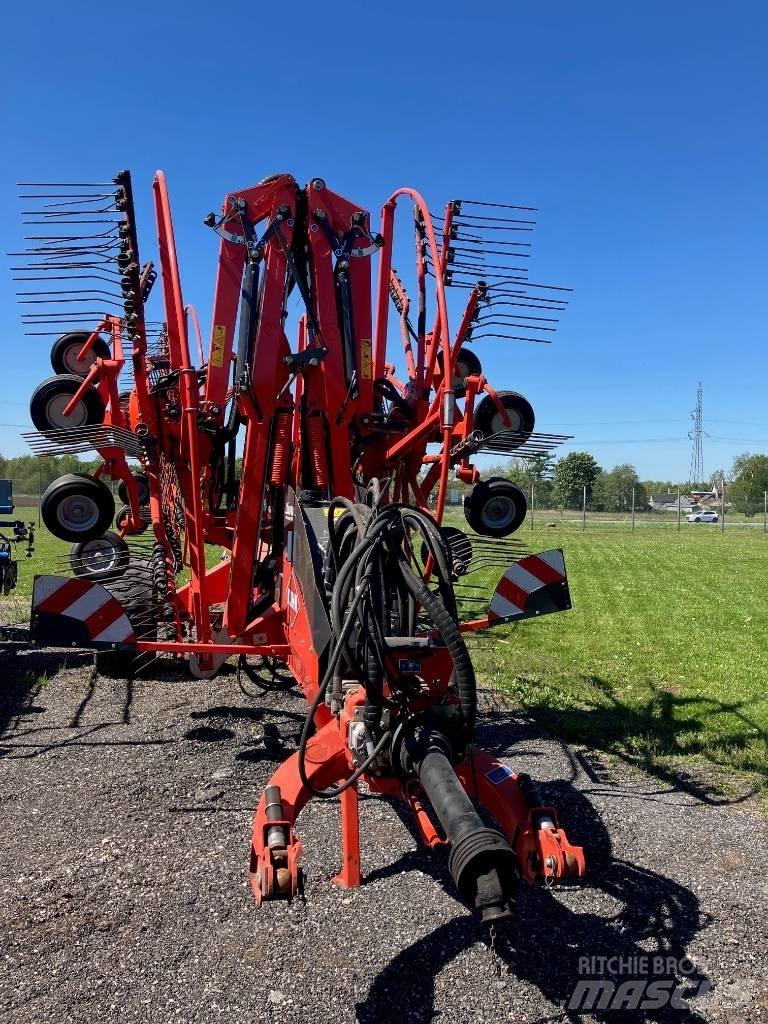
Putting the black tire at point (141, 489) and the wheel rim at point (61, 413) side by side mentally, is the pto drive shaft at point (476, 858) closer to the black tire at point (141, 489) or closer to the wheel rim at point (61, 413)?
the wheel rim at point (61, 413)

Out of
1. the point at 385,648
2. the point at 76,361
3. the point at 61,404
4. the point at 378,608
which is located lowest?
the point at 385,648

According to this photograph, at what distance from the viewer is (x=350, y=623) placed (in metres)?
3.00

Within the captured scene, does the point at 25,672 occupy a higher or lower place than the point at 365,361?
lower

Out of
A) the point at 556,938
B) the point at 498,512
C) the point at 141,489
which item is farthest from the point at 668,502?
the point at 556,938

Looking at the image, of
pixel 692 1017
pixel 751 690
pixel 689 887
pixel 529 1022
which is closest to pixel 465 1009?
pixel 529 1022

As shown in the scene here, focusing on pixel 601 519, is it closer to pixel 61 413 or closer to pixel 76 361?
pixel 76 361

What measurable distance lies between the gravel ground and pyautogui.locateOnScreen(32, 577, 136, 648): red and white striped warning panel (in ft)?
3.21

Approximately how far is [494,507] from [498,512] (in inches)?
2.2

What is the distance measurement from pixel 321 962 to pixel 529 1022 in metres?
0.85

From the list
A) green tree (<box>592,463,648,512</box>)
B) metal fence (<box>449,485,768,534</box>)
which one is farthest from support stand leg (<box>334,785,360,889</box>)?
green tree (<box>592,463,648,512</box>)

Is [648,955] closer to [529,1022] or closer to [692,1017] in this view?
[692,1017]

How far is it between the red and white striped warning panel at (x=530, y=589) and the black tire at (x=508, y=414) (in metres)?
1.54

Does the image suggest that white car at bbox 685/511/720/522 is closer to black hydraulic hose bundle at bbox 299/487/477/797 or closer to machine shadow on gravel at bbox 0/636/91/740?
machine shadow on gravel at bbox 0/636/91/740

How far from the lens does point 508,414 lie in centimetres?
640
